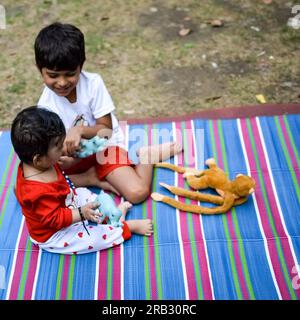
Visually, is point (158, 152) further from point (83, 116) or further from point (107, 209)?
point (107, 209)

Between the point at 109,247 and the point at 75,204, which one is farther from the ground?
the point at 75,204

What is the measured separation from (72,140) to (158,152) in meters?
0.67

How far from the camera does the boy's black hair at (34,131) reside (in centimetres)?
188

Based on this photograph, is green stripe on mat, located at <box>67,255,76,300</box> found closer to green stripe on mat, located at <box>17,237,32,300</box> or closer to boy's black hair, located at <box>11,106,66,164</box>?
green stripe on mat, located at <box>17,237,32,300</box>

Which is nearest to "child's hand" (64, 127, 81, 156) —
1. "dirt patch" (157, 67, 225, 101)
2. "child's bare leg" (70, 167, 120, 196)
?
"child's bare leg" (70, 167, 120, 196)

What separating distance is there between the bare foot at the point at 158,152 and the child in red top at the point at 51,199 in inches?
16.2

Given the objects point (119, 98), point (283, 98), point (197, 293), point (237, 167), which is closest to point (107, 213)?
point (197, 293)

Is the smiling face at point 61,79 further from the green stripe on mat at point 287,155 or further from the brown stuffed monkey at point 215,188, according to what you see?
the green stripe on mat at point 287,155

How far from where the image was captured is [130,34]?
4.18m

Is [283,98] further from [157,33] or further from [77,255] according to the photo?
[77,255]

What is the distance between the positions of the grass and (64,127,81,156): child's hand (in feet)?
3.44

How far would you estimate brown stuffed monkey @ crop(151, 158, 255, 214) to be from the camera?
241 centimetres

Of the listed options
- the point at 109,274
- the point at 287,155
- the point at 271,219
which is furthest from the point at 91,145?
the point at 287,155
